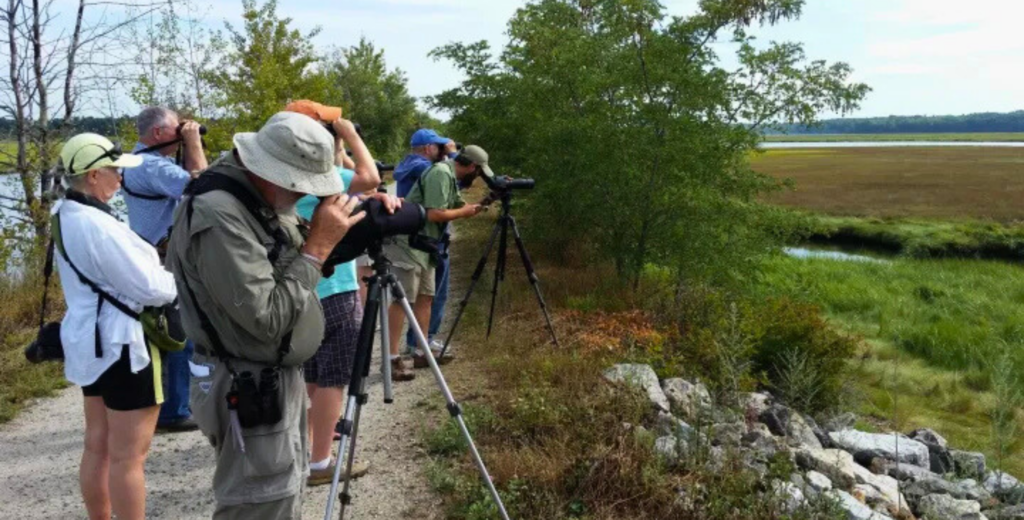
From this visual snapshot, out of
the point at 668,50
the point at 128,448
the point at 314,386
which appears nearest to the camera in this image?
the point at 128,448

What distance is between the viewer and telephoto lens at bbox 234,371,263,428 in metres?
2.40

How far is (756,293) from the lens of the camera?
9.14 m

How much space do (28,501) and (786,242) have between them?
7.75 meters

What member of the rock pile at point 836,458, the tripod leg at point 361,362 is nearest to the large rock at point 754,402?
the rock pile at point 836,458

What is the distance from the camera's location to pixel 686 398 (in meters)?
5.71

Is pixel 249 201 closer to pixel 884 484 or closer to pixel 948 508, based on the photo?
pixel 948 508

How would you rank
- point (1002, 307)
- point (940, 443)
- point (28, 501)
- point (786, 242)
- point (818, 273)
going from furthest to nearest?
point (818, 273) → point (1002, 307) → point (786, 242) → point (940, 443) → point (28, 501)

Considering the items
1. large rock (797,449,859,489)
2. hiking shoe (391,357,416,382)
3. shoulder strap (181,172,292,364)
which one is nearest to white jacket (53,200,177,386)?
shoulder strap (181,172,292,364)

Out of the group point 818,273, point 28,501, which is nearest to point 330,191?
point 28,501

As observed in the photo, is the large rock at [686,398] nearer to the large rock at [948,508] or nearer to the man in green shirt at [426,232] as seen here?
the large rock at [948,508]

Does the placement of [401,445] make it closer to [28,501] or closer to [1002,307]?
[28,501]

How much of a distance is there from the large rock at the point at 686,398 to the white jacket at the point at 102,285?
2965 millimetres

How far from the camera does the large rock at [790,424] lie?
5.70 m

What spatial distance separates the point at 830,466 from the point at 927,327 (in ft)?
27.8
